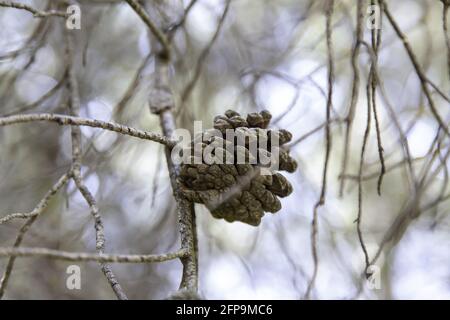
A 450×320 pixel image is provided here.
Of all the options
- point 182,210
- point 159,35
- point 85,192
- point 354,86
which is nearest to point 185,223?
point 182,210

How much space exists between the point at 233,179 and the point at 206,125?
895 mm

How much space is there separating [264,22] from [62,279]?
117 centimetres

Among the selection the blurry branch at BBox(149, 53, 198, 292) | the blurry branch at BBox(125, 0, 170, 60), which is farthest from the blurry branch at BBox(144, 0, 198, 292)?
the blurry branch at BBox(125, 0, 170, 60)

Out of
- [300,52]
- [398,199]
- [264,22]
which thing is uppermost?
[264,22]

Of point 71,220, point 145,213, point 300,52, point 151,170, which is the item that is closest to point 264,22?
point 300,52

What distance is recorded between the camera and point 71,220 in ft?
5.77

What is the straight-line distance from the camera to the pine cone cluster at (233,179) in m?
0.83

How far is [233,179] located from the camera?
33.0 inches

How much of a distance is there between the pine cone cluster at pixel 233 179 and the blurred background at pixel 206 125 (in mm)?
531

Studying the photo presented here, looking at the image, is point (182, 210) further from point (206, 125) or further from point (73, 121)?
point (206, 125)

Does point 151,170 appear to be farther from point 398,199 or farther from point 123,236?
point 398,199

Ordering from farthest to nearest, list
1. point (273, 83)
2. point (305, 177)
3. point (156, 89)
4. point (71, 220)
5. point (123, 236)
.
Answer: point (123, 236), point (71, 220), point (305, 177), point (273, 83), point (156, 89)

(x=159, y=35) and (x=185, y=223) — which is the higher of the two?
(x=159, y=35)

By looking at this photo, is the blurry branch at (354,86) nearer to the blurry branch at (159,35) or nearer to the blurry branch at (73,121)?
the blurry branch at (73,121)
